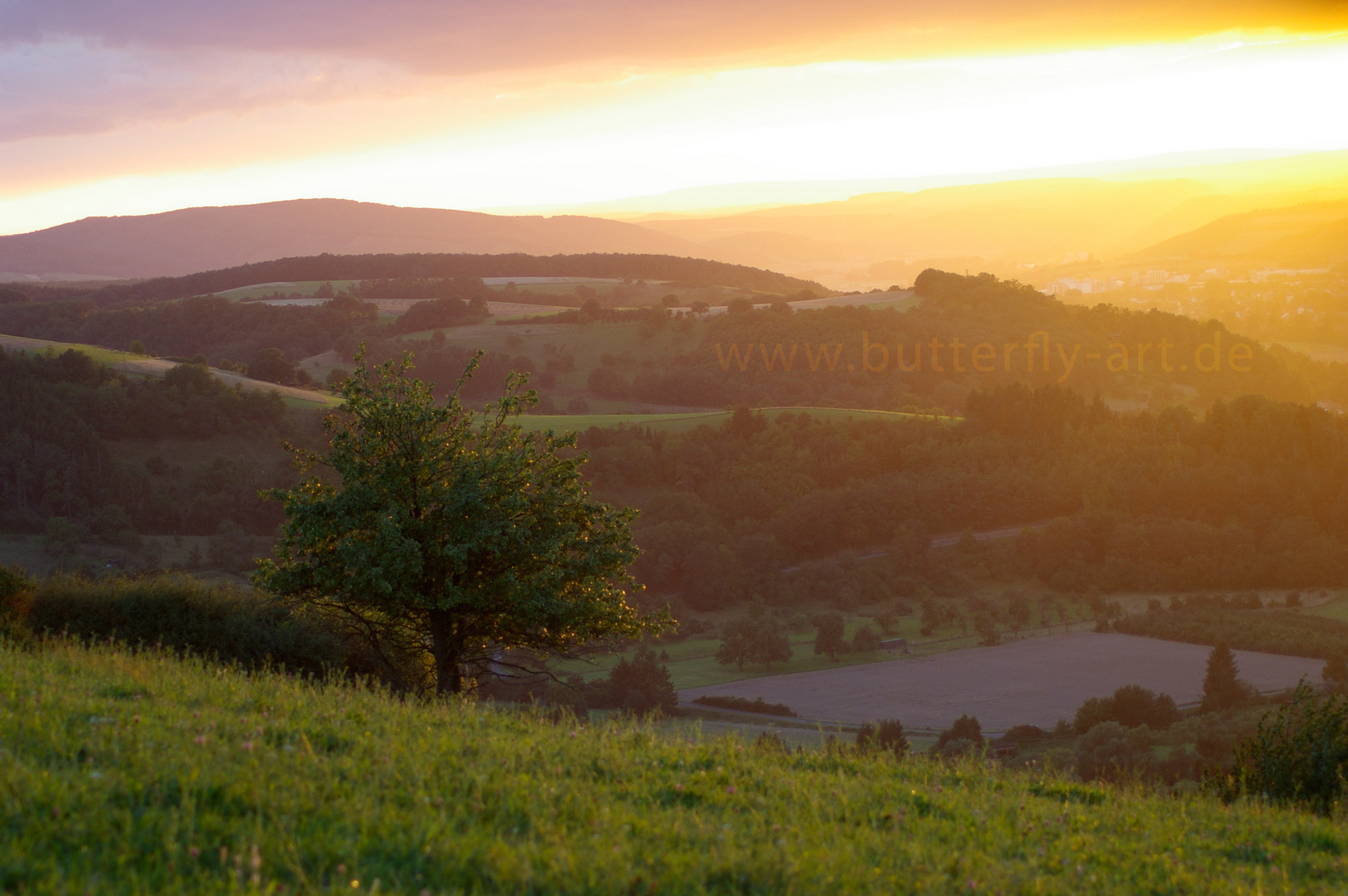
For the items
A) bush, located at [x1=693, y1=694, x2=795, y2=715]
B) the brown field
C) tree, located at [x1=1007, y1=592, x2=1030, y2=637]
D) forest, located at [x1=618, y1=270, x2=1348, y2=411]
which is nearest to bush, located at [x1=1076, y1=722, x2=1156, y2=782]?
the brown field

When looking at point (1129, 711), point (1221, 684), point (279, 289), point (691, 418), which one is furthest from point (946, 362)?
point (279, 289)

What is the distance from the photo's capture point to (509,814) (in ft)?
15.8

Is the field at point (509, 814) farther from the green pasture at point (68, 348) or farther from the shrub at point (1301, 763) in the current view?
the green pasture at point (68, 348)

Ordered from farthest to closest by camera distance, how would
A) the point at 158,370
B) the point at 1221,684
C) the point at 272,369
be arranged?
the point at 272,369, the point at 158,370, the point at 1221,684

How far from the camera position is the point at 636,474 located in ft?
236

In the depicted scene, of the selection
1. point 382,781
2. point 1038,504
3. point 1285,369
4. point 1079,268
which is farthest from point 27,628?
point 1079,268

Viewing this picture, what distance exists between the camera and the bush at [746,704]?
120 feet

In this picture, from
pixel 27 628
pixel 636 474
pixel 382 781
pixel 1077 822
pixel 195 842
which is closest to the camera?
pixel 195 842

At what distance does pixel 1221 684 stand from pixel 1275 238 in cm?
13393

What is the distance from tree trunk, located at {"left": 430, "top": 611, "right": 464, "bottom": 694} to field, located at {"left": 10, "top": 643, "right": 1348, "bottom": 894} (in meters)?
6.11

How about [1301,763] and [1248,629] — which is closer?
[1301,763]

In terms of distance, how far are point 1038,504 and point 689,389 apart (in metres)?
39.8

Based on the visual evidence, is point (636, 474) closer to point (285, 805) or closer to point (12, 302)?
point (285, 805)

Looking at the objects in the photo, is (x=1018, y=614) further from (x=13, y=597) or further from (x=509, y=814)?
(x=509, y=814)
